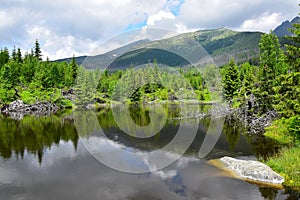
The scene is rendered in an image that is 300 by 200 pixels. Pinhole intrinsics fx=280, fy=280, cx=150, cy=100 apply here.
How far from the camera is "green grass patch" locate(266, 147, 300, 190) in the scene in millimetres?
18562

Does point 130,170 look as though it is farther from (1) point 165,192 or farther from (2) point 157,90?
(2) point 157,90

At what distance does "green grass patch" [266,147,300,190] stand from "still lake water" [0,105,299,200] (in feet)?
4.84

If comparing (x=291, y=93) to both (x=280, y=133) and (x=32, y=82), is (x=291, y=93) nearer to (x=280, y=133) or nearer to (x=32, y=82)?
(x=280, y=133)

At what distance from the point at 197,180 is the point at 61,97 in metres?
62.8

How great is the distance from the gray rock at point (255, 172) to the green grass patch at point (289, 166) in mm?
641

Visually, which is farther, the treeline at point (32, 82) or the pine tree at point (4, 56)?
the pine tree at point (4, 56)

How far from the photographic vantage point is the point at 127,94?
93.2m

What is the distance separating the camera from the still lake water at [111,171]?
17.8 metres

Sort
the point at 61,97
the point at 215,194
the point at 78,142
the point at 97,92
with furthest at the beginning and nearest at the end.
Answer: the point at 97,92 < the point at 61,97 < the point at 78,142 < the point at 215,194

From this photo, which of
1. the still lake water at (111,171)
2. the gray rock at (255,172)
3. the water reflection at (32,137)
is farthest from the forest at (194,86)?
the water reflection at (32,137)

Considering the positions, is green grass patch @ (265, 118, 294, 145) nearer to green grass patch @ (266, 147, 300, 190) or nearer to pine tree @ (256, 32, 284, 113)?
pine tree @ (256, 32, 284, 113)

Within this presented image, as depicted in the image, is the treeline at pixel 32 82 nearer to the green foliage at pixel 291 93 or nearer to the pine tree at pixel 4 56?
the pine tree at pixel 4 56

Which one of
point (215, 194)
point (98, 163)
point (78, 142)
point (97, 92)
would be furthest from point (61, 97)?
point (215, 194)

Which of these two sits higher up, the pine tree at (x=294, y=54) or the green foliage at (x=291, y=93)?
the pine tree at (x=294, y=54)
